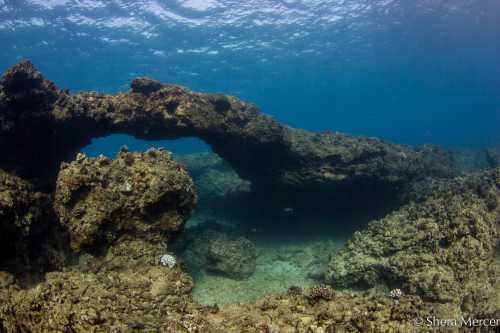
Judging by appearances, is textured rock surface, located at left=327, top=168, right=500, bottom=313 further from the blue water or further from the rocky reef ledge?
the blue water

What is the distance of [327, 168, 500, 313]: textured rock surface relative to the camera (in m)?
6.76

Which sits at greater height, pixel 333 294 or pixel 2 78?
pixel 2 78

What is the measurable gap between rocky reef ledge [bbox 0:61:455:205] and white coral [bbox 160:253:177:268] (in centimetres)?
567

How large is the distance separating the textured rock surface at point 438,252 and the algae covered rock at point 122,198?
4.70 metres

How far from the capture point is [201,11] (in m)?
31.5

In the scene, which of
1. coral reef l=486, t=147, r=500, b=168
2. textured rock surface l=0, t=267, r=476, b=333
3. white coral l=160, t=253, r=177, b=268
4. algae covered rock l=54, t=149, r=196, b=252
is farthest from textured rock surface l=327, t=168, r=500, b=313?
coral reef l=486, t=147, r=500, b=168

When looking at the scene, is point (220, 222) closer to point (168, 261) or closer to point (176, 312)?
point (168, 261)

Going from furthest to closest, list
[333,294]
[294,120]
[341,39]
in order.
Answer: [294,120], [341,39], [333,294]

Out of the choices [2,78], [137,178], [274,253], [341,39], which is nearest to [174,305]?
[137,178]

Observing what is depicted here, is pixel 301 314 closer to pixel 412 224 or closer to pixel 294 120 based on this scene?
pixel 412 224

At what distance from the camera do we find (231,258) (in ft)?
35.9

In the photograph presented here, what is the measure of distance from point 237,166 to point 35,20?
2558 cm

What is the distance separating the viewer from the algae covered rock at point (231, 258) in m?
10.6

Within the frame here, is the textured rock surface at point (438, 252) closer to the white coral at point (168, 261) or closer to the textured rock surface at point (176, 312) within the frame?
the textured rock surface at point (176, 312)
